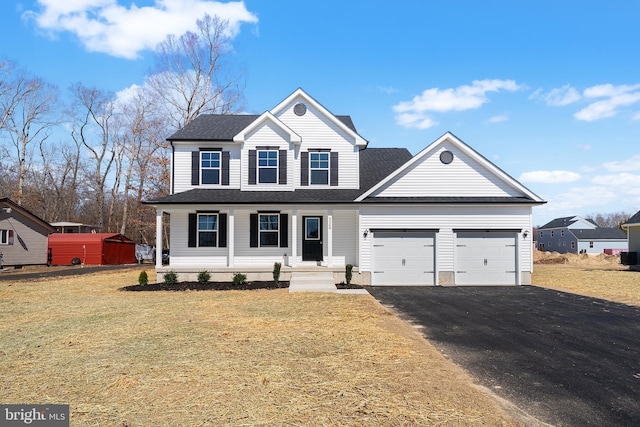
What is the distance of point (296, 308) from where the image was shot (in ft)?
A: 36.0

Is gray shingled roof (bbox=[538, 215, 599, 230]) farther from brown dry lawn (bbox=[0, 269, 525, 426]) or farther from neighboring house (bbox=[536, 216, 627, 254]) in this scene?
brown dry lawn (bbox=[0, 269, 525, 426])

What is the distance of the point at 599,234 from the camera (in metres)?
67.6

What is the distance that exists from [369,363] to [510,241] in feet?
43.5

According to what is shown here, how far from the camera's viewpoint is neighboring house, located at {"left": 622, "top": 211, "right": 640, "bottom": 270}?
28.5 m

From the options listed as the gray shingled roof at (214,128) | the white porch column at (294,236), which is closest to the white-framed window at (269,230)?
the white porch column at (294,236)

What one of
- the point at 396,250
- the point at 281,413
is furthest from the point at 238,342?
the point at 396,250

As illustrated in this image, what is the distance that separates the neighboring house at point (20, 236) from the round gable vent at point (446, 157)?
28.5 m

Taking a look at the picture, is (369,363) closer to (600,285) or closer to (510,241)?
(510,241)

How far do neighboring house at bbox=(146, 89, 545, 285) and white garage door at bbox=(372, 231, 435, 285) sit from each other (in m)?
0.04

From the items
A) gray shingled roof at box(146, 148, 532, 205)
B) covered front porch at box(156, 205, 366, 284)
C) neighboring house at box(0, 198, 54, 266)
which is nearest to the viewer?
gray shingled roof at box(146, 148, 532, 205)

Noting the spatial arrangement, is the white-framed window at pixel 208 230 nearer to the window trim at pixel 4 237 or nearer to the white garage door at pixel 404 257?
the white garage door at pixel 404 257

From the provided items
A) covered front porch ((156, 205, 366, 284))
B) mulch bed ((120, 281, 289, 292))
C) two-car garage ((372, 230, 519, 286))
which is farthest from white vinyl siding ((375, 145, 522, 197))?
mulch bed ((120, 281, 289, 292))

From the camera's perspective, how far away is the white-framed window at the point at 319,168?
18984 mm

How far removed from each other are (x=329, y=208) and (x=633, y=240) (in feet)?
87.4
